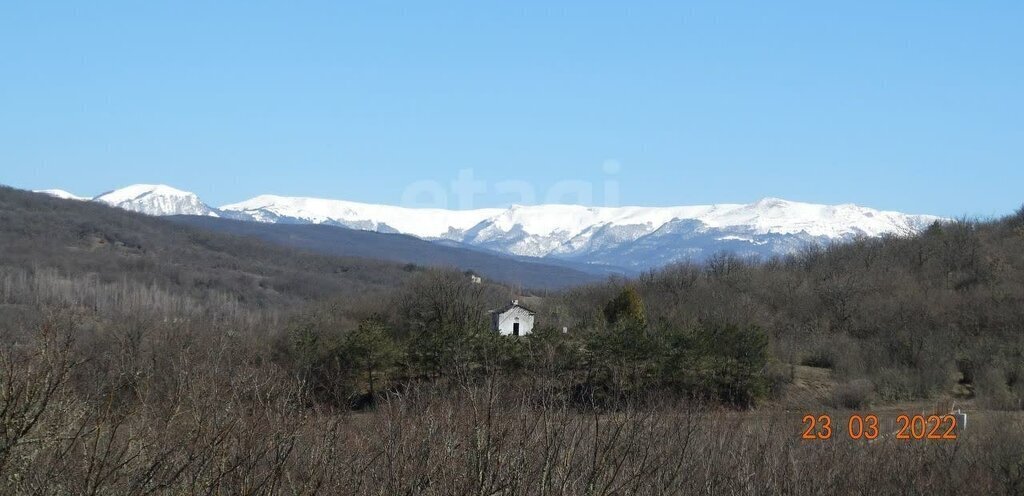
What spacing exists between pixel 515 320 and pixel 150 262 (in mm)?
103072

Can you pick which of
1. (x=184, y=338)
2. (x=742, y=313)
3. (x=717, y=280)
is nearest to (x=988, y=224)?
(x=717, y=280)

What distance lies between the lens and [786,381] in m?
47.6

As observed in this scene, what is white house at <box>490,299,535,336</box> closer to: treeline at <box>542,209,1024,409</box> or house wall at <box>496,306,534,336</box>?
house wall at <box>496,306,534,336</box>

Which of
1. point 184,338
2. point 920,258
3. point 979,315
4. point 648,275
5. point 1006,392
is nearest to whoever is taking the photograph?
point 1006,392

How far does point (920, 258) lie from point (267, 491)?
2717 inches

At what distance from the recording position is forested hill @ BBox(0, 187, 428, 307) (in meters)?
136

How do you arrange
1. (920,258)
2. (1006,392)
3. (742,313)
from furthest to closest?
1. (920,258)
2. (742,313)
3. (1006,392)

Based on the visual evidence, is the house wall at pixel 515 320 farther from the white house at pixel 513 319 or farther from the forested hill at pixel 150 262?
the forested hill at pixel 150 262

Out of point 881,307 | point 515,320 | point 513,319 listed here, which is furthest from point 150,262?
point 881,307

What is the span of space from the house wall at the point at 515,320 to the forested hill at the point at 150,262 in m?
52.0

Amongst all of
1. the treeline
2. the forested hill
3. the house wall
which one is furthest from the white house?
the forested hill

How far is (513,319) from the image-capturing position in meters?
66.4

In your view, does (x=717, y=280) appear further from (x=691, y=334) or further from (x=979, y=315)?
(x=691, y=334)

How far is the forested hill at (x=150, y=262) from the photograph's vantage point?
13650 centimetres
